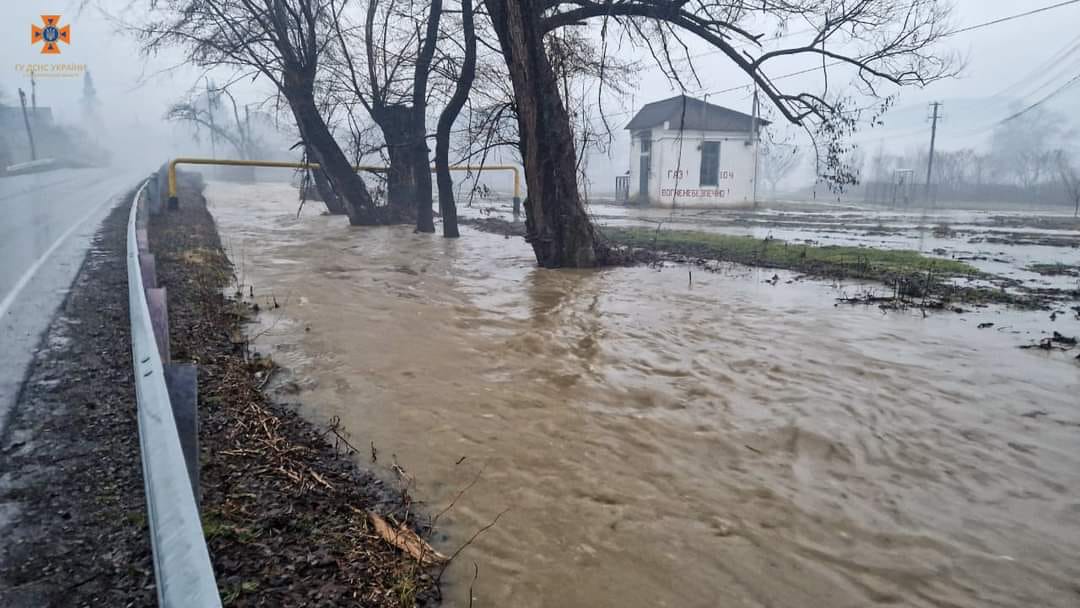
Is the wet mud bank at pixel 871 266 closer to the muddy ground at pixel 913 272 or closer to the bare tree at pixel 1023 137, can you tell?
the muddy ground at pixel 913 272

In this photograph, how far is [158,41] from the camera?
1605 centimetres

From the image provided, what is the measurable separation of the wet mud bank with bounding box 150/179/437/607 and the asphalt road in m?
1.05

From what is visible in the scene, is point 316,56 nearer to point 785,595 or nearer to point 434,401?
point 434,401

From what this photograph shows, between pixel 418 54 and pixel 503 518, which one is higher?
pixel 418 54

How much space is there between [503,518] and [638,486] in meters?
0.77

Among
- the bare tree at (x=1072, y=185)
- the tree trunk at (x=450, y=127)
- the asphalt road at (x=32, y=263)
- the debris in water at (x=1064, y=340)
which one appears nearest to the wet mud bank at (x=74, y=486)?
the asphalt road at (x=32, y=263)

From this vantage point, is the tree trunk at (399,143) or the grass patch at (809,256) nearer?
the grass patch at (809,256)

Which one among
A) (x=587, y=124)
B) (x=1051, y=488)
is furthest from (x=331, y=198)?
(x=1051, y=488)

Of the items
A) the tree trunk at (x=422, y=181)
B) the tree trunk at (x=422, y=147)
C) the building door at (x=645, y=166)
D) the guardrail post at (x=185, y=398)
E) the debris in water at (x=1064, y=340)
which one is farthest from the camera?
the building door at (x=645, y=166)

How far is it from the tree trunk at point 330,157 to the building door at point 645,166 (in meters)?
22.9

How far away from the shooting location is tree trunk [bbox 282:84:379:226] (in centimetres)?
1725

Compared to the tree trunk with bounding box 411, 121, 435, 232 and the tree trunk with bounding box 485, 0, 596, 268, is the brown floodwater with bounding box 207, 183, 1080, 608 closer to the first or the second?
the tree trunk with bounding box 485, 0, 596, 268

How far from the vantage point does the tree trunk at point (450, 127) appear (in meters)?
14.7

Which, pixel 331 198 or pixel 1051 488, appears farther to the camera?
pixel 331 198
